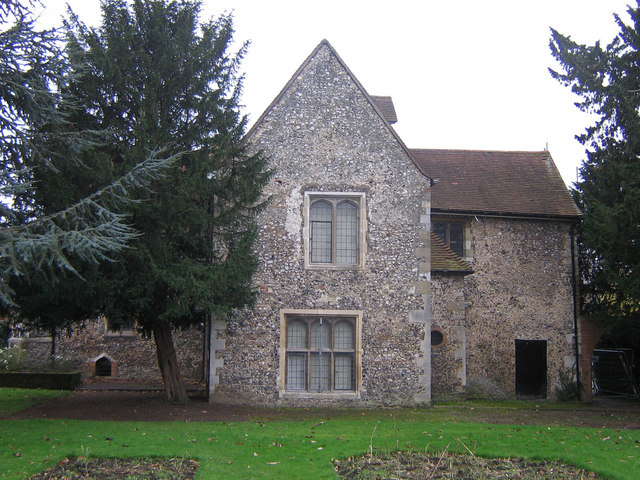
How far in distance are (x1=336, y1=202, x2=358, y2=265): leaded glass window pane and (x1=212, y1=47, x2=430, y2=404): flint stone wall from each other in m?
0.36

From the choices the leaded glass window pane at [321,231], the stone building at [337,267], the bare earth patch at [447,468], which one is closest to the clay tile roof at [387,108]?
the stone building at [337,267]

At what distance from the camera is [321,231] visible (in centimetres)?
1666

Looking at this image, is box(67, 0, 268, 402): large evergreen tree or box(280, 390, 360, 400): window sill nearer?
box(67, 0, 268, 402): large evergreen tree

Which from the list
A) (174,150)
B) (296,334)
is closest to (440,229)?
(296,334)

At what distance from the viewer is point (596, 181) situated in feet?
64.1

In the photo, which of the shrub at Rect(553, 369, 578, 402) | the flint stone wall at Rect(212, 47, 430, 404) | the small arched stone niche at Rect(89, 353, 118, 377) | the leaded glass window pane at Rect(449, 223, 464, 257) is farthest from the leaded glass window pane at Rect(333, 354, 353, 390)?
the small arched stone niche at Rect(89, 353, 118, 377)

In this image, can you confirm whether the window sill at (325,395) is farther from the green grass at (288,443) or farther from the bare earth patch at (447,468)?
the bare earth patch at (447,468)

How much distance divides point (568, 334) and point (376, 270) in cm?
781

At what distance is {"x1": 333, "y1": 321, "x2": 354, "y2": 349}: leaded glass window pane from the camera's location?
16266mm

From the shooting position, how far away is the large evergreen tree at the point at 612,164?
51.0 feet

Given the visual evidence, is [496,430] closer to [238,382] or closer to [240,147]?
[238,382]

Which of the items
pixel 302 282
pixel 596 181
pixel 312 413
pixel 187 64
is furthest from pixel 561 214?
pixel 187 64

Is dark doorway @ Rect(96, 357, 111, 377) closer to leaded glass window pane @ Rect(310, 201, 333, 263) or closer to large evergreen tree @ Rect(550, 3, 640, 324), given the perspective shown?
leaded glass window pane @ Rect(310, 201, 333, 263)

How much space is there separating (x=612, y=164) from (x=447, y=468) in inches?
416
